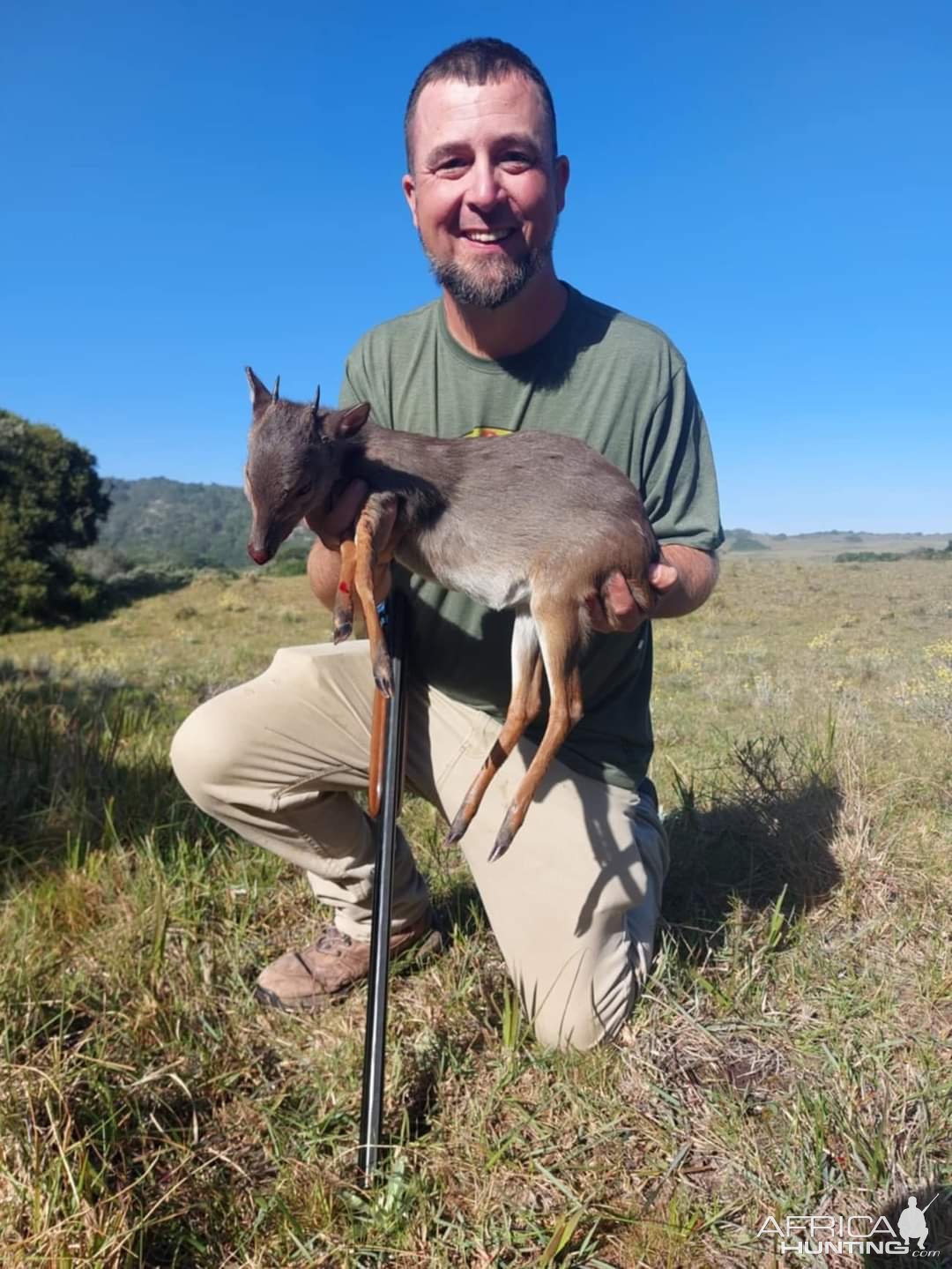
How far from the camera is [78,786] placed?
15.6ft

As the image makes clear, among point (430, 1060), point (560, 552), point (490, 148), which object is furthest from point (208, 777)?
point (490, 148)

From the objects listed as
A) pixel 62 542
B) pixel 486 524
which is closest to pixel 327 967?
pixel 486 524

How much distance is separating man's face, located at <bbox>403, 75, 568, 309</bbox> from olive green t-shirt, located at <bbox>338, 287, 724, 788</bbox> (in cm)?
33

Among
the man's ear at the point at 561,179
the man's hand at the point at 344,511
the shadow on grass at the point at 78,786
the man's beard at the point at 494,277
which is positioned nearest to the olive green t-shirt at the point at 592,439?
the man's beard at the point at 494,277

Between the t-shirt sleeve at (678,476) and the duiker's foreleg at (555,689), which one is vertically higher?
the t-shirt sleeve at (678,476)

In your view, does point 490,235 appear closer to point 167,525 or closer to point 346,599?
point 346,599

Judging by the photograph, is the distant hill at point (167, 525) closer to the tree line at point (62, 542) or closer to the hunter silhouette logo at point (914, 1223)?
the tree line at point (62, 542)

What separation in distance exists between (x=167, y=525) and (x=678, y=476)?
62891 millimetres

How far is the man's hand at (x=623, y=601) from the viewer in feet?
9.59

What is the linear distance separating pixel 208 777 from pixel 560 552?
174cm

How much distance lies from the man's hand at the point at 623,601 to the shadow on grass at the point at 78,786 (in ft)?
8.28

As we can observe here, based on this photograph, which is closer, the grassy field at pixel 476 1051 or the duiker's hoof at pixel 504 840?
the grassy field at pixel 476 1051

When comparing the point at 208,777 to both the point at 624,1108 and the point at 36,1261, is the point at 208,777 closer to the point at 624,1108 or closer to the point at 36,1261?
the point at 36,1261

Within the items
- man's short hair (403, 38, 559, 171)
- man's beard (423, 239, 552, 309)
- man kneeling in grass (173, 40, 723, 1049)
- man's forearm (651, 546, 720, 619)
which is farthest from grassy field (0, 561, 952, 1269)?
man's short hair (403, 38, 559, 171)
